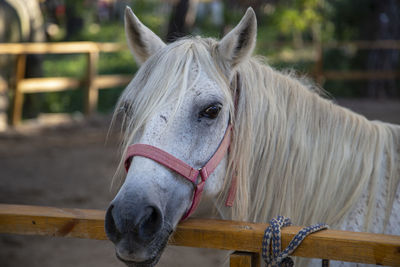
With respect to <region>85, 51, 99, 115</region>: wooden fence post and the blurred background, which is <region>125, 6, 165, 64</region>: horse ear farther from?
<region>85, 51, 99, 115</region>: wooden fence post

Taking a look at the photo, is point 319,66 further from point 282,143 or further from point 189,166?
point 189,166

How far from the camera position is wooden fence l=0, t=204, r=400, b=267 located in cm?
141

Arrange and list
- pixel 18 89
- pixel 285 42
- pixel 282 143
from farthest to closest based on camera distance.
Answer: pixel 285 42
pixel 18 89
pixel 282 143

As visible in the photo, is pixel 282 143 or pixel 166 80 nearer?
pixel 166 80

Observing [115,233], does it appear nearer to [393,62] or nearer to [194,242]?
[194,242]

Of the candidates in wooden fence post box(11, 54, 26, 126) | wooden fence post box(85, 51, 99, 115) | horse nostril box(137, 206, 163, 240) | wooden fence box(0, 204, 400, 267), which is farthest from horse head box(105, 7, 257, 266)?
wooden fence post box(85, 51, 99, 115)

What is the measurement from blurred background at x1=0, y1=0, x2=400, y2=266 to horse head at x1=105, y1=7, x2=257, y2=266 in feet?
1.31

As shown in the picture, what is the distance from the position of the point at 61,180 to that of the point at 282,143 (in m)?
4.66

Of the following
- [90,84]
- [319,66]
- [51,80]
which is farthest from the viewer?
[319,66]

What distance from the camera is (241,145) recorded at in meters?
1.91

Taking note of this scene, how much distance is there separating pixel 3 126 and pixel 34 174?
2.17 metres

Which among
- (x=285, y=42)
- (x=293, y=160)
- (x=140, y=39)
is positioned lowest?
(x=285, y=42)

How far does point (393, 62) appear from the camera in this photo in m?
12.6

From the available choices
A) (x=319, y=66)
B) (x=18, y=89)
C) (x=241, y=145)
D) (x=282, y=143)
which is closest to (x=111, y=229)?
(x=241, y=145)
